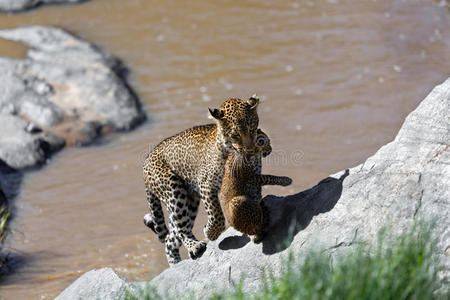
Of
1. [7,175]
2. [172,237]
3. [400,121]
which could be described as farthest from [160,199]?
[400,121]

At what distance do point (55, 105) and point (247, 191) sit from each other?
278 inches

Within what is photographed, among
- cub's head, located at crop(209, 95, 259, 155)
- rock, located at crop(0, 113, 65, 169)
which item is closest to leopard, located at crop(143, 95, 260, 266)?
cub's head, located at crop(209, 95, 259, 155)

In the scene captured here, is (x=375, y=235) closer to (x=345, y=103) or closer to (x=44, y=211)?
(x=44, y=211)

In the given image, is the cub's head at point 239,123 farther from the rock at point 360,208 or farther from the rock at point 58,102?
the rock at point 58,102

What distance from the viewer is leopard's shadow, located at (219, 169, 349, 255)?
5.72m

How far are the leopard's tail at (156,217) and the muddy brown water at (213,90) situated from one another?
2.10 feet

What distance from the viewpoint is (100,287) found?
20.4 ft

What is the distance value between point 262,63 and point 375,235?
880cm

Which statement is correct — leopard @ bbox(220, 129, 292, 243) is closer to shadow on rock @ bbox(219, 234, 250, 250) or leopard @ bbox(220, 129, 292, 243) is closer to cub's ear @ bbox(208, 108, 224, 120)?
shadow on rock @ bbox(219, 234, 250, 250)

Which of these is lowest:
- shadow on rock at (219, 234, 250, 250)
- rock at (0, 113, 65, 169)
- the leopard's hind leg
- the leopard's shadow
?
rock at (0, 113, 65, 169)

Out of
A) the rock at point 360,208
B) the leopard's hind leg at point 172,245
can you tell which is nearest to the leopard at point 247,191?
the rock at point 360,208

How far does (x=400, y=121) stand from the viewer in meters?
11.6

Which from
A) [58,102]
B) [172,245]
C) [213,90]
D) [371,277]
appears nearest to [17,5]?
[58,102]

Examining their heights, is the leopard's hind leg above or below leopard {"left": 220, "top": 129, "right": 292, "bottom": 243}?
below
